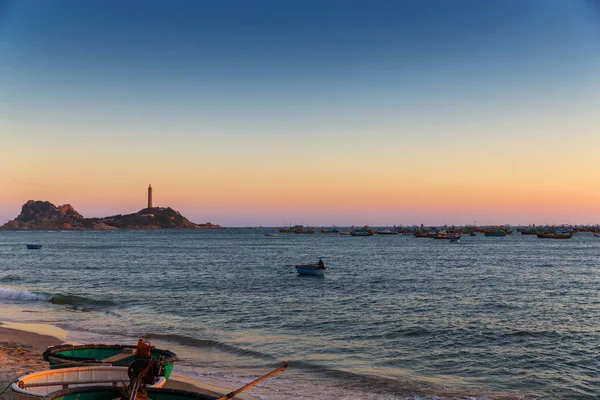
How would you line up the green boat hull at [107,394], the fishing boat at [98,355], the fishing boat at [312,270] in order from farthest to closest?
the fishing boat at [312,270]
the fishing boat at [98,355]
the green boat hull at [107,394]

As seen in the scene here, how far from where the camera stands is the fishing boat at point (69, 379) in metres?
12.2

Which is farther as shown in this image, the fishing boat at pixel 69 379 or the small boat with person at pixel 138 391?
the fishing boat at pixel 69 379

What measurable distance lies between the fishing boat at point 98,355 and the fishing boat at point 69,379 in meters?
1.57

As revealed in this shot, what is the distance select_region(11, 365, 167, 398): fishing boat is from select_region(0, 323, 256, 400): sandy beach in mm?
644

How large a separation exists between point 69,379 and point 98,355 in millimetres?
3094

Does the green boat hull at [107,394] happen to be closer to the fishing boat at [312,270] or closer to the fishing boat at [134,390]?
the fishing boat at [134,390]

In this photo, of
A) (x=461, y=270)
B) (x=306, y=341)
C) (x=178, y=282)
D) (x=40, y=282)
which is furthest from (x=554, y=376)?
(x=40, y=282)

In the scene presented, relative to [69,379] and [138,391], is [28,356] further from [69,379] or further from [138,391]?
[138,391]

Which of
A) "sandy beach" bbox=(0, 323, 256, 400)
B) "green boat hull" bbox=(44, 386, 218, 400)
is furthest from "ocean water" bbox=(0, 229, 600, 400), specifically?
"green boat hull" bbox=(44, 386, 218, 400)

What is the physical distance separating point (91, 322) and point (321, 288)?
65.3 feet

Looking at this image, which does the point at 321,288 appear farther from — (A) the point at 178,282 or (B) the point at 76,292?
(B) the point at 76,292

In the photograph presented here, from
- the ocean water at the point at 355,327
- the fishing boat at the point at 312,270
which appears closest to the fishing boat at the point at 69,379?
the ocean water at the point at 355,327

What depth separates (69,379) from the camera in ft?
43.4

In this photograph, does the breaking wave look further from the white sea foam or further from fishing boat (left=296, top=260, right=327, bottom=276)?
fishing boat (left=296, top=260, right=327, bottom=276)
